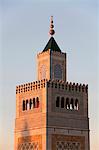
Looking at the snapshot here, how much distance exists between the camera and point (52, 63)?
43062 mm

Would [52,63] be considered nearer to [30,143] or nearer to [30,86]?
[30,86]

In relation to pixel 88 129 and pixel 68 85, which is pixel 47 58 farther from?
pixel 88 129

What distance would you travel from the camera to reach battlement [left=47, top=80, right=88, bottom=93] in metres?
41.8

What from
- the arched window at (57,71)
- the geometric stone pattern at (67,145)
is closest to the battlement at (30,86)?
the arched window at (57,71)

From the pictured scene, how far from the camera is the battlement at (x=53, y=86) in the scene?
4175 cm

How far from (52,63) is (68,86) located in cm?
231

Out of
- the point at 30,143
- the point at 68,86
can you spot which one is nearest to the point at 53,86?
the point at 68,86

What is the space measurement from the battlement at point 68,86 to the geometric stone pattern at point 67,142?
153 inches

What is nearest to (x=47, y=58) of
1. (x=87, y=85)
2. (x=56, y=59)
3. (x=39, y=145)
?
(x=56, y=59)

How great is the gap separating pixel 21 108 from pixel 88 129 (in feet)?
19.1

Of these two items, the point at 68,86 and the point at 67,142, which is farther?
the point at 68,86

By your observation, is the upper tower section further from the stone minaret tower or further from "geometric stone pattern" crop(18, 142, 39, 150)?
"geometric stone pattern" crop(18, 142, 39, 150)

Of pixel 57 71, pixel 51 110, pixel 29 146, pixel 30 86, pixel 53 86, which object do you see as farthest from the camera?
pixel 57 71

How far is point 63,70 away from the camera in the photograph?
144ft
